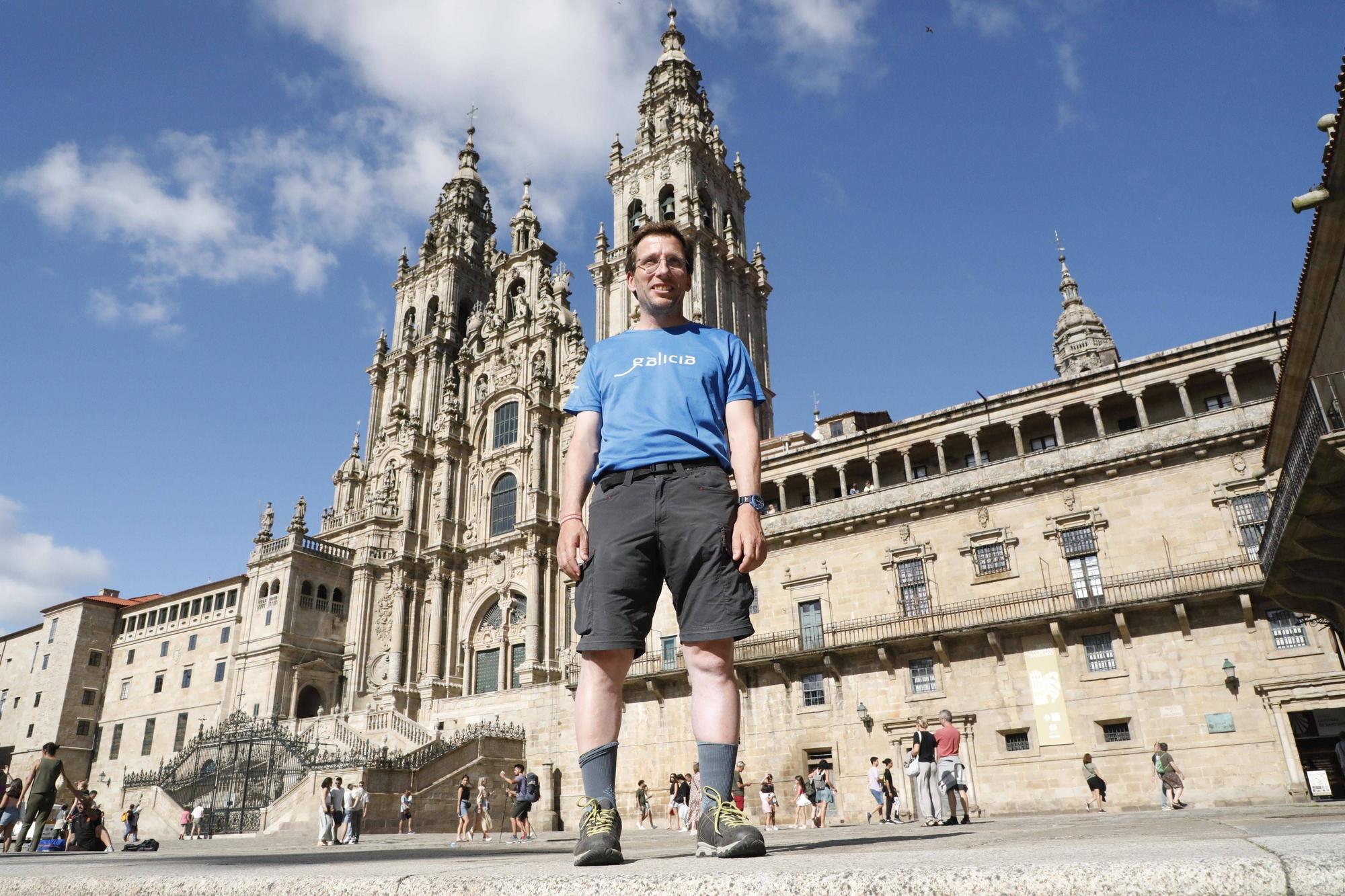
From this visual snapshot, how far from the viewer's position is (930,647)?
23.9 meters

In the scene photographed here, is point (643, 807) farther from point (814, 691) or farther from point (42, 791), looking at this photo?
point (42, 791)

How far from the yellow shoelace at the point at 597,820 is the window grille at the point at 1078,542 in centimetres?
2283

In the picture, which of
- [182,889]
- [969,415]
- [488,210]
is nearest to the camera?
[182,889]

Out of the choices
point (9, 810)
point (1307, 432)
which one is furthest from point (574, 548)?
point (9, 810)

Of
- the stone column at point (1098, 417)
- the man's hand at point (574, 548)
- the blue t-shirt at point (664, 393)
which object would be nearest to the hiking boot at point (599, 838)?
the man's hand at point (574, 548)

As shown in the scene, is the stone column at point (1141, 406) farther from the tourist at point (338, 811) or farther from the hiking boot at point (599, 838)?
the hiking boot at point (599, 838)

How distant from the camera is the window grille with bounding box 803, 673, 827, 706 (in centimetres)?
2517

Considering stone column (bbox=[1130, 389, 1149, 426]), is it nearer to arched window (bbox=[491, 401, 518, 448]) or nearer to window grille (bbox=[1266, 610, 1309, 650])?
window grille (bbox=[1266, 610, 1309, 650])

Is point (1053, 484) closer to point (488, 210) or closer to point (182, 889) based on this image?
point (182, 889)

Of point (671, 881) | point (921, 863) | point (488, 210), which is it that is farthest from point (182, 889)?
point (488, 210)

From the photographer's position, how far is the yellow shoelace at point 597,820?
3.14 m

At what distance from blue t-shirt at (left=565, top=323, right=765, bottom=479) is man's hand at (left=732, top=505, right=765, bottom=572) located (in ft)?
1.26

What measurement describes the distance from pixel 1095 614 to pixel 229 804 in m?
26.9

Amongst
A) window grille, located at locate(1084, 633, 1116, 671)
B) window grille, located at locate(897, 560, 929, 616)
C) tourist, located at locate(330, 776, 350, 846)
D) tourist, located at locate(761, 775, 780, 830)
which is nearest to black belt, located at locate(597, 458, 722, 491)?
tourist, located at locate(330, 776, 350, 846)
